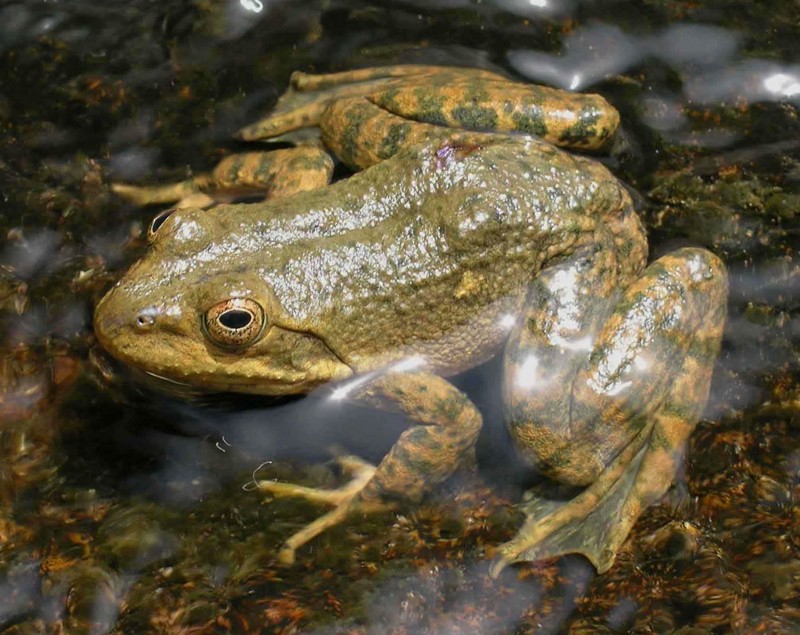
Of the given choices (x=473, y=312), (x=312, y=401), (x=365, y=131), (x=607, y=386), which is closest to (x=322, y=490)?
(x=312, y=401)

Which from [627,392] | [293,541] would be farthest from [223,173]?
[627,392]

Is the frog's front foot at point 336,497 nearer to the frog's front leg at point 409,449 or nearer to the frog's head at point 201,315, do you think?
the frog's front leg at point 409,449

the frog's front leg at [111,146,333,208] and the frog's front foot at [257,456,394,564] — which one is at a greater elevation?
the frog's front leg at [111,146,333,208]

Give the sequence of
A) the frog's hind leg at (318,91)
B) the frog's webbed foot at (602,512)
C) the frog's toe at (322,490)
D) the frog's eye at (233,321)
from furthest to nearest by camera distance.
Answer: the frog's hind leg at (318,91) < the frog's toe at (322,490) < the frog's webbed foot at (602,512) < the frog's eye at (233,321)

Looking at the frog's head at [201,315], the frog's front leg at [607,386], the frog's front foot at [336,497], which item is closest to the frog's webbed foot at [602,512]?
the frog's front leg at [607,386]

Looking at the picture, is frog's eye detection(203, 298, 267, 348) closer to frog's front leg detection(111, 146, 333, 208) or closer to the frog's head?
the frog's head

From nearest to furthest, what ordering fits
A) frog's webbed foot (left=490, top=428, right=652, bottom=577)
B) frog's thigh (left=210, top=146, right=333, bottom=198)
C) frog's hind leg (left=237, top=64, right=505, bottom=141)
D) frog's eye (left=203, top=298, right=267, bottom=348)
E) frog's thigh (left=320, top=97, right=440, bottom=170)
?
frog's eye (left=203, top=298, right=267, bottom=348)
frog's webbed foot (left=490, top=428, right=652, bottom=577)
frog's thigh (left=320, top=97, right=440, bottom=170)
frog's thigh (left=210, top=146, right=333, bottom=198)
frog's hind leg (left=237, top=64, right=505, bottom=141)

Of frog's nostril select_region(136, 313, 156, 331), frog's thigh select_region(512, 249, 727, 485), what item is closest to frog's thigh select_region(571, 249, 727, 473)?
frog's thigh select_region(512, 249, 727, 485)

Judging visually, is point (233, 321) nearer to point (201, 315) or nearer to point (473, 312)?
point (201, 315)
